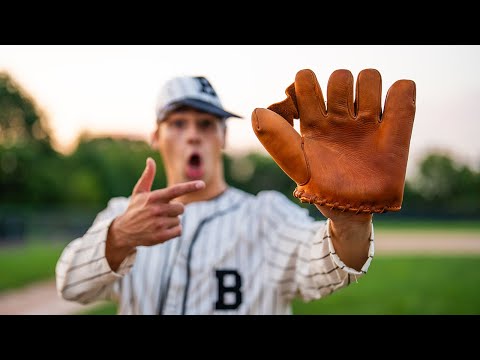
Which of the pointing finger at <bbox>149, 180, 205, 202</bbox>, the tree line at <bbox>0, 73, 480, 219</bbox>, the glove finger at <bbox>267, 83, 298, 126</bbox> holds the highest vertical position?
the tree line at <bbox>0, 73, 480, 219</bbox>

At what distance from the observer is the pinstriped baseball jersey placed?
193cm

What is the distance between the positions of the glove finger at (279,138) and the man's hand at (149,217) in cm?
34

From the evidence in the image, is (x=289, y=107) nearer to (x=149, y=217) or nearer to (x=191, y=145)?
(x=149, y=217)

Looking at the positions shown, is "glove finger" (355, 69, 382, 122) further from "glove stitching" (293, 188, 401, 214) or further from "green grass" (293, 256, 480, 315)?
"green grass" (293, 256, 480, 315)

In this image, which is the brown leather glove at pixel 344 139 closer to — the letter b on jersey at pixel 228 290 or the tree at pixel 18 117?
the letter b on jersey at pixel 228 290

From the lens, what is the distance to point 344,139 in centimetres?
153

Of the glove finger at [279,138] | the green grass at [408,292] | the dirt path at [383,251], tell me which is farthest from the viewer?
the green grass at [408,292]

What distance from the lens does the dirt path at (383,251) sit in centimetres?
698

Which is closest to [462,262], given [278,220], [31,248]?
[31,248]

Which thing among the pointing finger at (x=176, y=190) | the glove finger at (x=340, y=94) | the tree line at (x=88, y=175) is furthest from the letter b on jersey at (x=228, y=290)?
the tree line at (x=88, y=175)

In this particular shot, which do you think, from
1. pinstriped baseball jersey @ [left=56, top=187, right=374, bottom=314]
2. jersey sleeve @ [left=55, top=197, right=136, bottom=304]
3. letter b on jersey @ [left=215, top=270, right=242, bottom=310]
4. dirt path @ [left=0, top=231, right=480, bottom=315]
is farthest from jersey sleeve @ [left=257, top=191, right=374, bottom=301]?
dirt path @ [left=0, top=231, right=480, bottom=315]

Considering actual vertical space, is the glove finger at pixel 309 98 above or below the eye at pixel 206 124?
below

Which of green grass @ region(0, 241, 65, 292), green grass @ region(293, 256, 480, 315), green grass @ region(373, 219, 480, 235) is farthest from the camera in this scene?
green grass @ region(373, 219, 480, 235)
